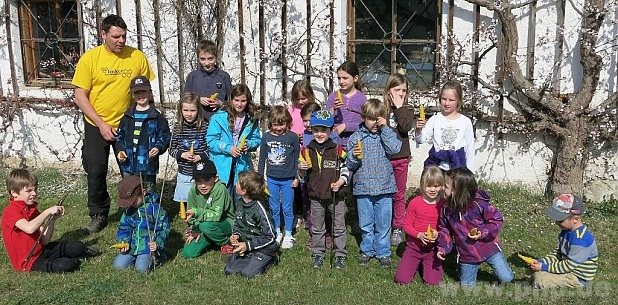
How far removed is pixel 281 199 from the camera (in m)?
5.11

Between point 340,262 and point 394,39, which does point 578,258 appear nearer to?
point 340,262

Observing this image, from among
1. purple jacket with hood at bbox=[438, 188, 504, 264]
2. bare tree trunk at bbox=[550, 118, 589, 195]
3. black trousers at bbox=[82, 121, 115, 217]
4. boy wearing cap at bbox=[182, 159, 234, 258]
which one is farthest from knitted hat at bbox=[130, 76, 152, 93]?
bare tree trunk at bbox=[550, 118, 589, 195]

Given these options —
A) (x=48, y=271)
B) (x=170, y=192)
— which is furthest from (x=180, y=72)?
(x=48, y=271)

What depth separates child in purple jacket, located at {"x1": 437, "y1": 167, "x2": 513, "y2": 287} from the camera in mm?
4059

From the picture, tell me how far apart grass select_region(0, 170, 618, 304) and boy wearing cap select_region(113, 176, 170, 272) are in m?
0.13

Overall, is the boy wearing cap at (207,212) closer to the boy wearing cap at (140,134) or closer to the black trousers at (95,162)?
the boy wearing cap at (140,134)

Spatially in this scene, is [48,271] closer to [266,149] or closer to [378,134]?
[266,149]

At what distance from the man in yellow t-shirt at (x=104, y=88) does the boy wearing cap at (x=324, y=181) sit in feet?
5.58

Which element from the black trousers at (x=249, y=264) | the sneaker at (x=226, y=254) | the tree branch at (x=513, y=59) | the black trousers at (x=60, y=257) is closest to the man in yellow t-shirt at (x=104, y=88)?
the black trousers at (x=60, y=257)

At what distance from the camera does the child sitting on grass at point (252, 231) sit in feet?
14.9

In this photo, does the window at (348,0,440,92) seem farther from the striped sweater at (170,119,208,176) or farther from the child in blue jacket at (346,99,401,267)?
the striped sweater at (170,119,208,176)

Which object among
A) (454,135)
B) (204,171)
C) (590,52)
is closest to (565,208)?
(454,135)

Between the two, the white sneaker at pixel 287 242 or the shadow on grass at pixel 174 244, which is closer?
the shadow on grass at pixel 174 244

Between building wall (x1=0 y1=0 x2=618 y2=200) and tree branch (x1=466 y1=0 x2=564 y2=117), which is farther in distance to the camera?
building wall (x1=0 y1=0 x2=618 y2=200)
